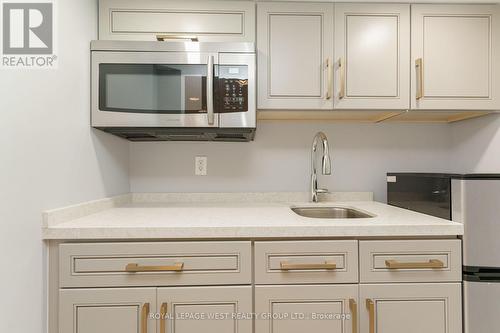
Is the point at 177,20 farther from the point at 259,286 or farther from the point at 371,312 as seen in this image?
the point at 371,312

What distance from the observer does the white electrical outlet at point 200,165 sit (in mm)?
1818

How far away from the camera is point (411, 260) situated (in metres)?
1.10

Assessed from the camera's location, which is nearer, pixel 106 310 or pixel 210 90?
pixel 106 310

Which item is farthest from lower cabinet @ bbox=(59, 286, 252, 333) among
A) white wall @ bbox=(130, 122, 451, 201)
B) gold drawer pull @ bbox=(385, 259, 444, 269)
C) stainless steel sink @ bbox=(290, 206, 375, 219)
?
white wall @ bbox=(130, 122, 451, 201)

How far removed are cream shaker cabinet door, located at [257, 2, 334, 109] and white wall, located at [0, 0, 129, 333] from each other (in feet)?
2.73

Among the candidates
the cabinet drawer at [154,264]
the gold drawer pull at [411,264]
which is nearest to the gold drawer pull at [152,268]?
the cabinet drawer at [154,264]

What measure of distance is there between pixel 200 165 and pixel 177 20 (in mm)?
810

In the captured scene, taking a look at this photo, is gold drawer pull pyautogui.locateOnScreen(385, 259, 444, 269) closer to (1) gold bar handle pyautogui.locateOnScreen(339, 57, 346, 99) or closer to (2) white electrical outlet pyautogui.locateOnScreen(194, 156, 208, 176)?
(1) gold bar handle pyautogui.locateOnScreen(339, 57, 346, 99)

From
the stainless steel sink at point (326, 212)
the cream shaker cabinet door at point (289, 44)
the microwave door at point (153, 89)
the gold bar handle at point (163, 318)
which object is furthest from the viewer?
the stainless steel sink at point (326, 212)

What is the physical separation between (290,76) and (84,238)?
1161mm

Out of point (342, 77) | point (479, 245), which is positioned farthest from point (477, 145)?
point (342, 77)

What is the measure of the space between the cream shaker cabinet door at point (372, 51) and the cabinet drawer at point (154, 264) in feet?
3.16

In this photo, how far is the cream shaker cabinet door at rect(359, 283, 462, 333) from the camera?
3.57ft

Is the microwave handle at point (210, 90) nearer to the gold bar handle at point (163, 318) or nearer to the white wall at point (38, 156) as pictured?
the white wall at point (38, 156)
